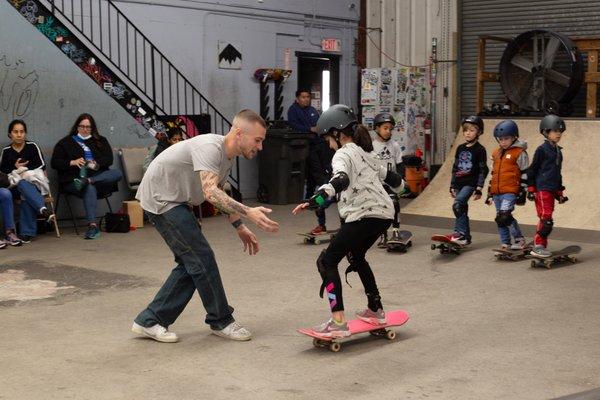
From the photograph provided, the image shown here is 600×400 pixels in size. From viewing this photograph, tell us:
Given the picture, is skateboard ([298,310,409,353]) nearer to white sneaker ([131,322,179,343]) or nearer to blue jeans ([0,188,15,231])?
white sneaker ([131,322,179,343])

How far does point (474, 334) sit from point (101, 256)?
5.31 metres

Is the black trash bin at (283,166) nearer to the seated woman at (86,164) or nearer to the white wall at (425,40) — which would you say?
the white wall at (425,40)

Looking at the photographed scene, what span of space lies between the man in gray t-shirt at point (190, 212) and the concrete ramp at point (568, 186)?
274 inches

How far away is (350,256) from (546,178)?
12.8ft

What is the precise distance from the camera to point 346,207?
262 inches

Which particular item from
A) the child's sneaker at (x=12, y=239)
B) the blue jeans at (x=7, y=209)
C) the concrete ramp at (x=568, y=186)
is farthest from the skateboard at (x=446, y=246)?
the blue jeans at (x=7, y=209)

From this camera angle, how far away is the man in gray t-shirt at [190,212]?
6250 mm

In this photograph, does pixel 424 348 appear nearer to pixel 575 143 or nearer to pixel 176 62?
pixel 575 143

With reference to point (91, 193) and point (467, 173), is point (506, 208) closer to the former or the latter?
point (467, 173)

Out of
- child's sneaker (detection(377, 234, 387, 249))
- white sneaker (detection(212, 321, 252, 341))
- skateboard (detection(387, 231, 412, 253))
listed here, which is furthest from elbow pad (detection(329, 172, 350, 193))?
child's sneaker (detection(377, 234, 387, 249))

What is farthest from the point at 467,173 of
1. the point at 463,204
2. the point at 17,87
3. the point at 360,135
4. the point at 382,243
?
the point at 17,87

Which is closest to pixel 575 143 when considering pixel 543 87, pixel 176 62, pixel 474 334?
pixel 543 87

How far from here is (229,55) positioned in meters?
16.3

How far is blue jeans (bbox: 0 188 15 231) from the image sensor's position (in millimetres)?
11703
